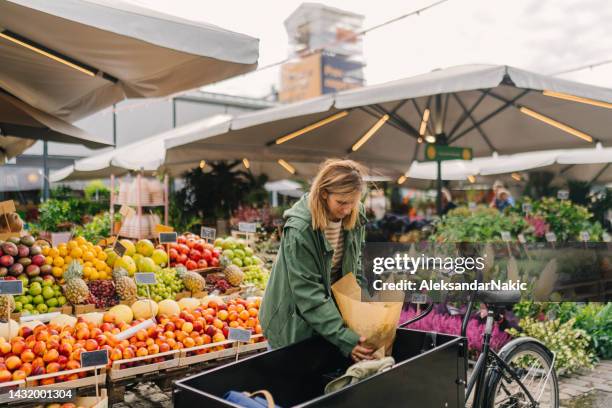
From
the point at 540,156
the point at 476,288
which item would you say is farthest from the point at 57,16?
the point at 540,156

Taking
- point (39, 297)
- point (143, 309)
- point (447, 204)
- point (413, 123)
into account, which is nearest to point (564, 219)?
point (413, 123)

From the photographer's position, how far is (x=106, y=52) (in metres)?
3.63

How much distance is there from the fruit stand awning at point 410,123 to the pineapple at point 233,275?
204cm

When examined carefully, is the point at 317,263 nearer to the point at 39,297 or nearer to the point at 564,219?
the point at 39,297

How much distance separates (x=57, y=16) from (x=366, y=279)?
2.09m

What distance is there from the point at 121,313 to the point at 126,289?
33 cm

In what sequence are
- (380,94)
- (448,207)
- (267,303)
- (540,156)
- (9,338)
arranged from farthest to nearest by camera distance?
(540,156) < (448,207) < (380,94) < (9,338) < (267,303)

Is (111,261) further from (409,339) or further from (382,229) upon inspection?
(382,229)

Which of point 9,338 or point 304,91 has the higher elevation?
point 304,91

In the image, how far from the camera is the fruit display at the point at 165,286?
4379 millimetres

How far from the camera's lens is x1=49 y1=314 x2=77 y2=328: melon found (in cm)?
364

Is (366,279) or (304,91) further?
(304,91)

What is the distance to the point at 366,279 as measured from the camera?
2.66 meters

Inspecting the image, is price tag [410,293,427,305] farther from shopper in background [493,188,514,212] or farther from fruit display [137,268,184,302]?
shopper in background [493,188,514,212]
